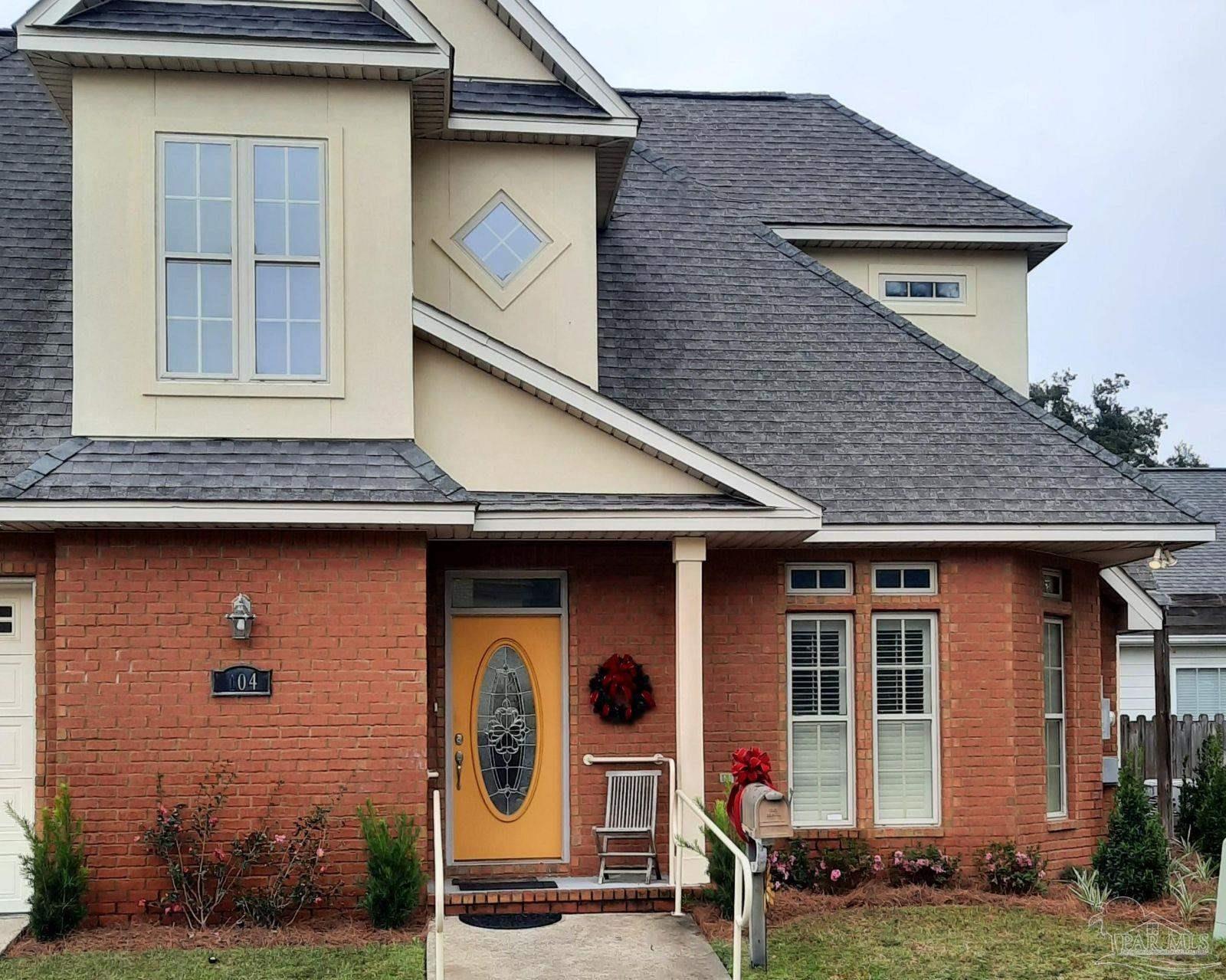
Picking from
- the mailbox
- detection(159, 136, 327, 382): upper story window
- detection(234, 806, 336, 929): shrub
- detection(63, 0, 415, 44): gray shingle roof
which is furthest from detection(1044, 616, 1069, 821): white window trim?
detection(63, 0, 415, 44): gray shingle roof

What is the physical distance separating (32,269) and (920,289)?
8.93 metres

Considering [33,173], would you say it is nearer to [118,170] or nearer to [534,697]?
[118,170]

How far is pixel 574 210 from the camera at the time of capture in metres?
13.2

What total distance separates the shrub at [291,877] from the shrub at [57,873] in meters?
1.08

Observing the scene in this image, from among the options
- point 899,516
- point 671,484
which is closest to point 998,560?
point 899,516

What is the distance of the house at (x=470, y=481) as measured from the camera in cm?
1077

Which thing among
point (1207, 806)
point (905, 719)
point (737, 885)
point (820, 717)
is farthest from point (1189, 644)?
point (737, 885)

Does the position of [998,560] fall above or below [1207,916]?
above

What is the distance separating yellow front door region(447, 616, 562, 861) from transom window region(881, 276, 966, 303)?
Result: 6008mm

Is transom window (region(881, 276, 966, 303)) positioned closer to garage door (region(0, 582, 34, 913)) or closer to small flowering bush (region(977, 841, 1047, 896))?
small flowering bush (region(977, 841, 1047, 896))

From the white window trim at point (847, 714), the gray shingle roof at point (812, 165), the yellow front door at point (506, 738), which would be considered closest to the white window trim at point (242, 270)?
the yellow front door at point (506, 738)

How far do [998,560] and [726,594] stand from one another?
236 cm

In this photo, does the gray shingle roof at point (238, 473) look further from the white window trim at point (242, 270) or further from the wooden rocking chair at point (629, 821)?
the wooden rocking chair at point (629, 821)

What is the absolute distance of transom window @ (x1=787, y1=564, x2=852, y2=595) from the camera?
12930 millimetres
